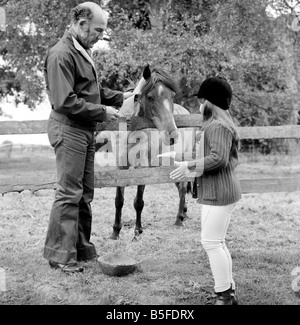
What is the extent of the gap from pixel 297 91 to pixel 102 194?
8.98m

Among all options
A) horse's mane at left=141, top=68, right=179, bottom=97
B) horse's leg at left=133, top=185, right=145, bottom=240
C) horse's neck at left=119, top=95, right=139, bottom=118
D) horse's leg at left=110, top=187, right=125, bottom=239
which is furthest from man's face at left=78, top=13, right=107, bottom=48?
horse's leg at left=133, top=185, right=145, bottom=240

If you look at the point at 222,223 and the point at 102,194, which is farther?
the point at 102,194

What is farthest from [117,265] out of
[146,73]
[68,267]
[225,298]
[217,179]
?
[146,73]

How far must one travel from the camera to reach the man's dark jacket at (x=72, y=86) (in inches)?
140

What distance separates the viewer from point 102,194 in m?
9.10

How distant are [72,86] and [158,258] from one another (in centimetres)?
205

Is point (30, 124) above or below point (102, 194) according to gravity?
above

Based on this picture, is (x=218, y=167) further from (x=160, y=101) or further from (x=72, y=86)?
(x=160, y=101)

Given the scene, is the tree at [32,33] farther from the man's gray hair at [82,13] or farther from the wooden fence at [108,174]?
the man's gray hair at [82,13]

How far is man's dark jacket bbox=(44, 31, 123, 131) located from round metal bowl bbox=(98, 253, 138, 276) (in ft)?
4.15

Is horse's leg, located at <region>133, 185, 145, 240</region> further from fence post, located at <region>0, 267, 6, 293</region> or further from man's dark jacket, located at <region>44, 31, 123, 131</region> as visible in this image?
fence post, located at <region>0, 267, 6, 293</region>

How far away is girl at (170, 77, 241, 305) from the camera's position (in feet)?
9.71
